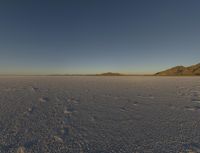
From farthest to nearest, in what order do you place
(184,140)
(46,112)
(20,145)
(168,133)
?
(46,112) < (168,133) < (184,140) < (20,145)

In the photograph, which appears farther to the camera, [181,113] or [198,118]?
[181,113]

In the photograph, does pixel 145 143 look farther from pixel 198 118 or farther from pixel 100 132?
pixel 198 118

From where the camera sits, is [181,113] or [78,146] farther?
[181,113]

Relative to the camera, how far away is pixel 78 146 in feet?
6.48

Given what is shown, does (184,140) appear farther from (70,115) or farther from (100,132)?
(70,115)

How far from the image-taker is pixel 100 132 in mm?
2439

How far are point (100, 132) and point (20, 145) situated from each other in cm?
135

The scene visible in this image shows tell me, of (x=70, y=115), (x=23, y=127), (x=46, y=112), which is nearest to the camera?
(x=23, y=127)

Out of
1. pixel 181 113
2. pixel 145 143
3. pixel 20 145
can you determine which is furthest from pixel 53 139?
pixel 181 113

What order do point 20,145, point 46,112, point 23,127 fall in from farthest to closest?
1. point 46,112
2. point 23,127
3. point 20,145

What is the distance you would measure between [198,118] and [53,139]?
11.1 ft

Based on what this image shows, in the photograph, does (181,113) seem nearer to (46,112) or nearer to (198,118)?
(198,118)

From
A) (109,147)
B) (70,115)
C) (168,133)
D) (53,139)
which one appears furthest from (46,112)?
(168,133)

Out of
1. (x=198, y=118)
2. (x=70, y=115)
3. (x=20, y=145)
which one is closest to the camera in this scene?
(x=20, y=145)
